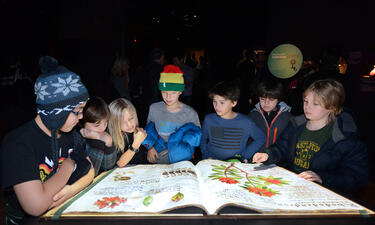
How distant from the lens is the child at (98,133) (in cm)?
138

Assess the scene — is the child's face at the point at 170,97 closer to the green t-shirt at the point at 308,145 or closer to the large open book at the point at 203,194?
the large open book at the point at 203,194

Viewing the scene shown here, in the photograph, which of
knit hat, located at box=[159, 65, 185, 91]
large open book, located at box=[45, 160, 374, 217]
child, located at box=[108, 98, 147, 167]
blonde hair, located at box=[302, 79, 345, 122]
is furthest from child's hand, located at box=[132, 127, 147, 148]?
blonde hair, located at box=[302, 79, 345, 122]

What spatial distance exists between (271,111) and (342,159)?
3.53 ft

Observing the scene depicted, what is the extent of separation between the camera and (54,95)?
37.9 inches

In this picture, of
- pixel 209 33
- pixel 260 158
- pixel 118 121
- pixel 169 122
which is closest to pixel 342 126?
pixel 260 158

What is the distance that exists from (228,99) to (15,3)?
3.01 m

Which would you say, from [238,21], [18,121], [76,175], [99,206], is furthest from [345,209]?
[238,21]

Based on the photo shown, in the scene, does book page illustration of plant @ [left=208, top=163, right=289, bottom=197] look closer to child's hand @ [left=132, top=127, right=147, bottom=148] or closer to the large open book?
the large open book

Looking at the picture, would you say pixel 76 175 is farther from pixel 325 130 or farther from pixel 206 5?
pixel 206 5

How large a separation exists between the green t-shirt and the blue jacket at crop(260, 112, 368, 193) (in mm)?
33

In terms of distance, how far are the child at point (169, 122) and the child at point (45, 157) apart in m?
0.81

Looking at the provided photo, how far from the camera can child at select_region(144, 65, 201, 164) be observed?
1764mm

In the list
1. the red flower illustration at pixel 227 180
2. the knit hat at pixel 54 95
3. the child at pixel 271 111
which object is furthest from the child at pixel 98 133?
the child at pixel 271 111

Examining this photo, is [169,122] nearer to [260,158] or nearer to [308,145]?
[260,158]
